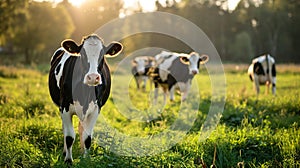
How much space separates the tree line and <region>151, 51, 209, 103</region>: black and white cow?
27.6 meters

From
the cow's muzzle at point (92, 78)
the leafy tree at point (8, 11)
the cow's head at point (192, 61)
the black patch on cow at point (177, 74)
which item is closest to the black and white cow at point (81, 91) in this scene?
the cow's muzzle at point (92, 78)

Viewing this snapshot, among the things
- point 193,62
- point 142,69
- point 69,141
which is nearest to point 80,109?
point 69,141

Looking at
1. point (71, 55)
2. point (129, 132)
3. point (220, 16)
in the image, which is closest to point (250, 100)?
point (129, 132)

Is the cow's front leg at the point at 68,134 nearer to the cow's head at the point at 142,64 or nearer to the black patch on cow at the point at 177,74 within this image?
the black patch on cow at the point at 177,74

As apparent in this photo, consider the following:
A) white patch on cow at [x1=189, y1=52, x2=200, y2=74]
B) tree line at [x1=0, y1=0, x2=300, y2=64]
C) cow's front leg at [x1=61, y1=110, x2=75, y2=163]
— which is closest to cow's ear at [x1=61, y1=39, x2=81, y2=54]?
cow's front leg at [x1=61, y1=110, x2=75, y2=163]

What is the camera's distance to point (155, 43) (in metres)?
56.0

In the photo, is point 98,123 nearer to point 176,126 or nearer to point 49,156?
point 176,126

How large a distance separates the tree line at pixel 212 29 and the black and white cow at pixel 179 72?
27577 millimetres

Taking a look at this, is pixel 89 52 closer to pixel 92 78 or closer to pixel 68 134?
pixel 92 78

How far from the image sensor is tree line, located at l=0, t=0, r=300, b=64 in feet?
127

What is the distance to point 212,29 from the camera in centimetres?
6362

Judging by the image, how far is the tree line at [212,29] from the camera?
38844 mm

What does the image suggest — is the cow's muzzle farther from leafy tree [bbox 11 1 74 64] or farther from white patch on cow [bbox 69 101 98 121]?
leafy tree [bbox 11 1 74 64]

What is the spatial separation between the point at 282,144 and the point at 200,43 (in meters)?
53.4
